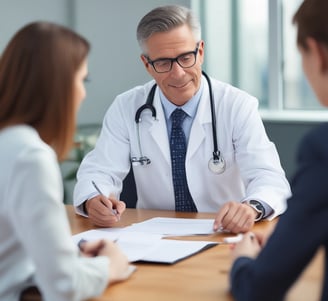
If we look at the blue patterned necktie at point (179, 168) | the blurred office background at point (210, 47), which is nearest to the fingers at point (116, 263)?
the blue patterned necktie at point (179, 168)

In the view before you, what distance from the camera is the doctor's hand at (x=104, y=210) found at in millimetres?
2248

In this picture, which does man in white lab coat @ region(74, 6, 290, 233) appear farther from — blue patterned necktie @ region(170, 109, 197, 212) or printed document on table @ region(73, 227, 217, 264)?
printed document on table @ region(73, 227, 217, 264)

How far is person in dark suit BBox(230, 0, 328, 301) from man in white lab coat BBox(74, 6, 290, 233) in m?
1.15

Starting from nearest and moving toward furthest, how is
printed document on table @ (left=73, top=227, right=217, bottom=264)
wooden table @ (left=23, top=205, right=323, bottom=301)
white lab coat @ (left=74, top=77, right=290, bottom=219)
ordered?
wooden table @ (left=23, top=205, right=323, bottom=301) → printed document on table @ (left=73, top=227, right=217, bottom=264) → white lab coat @ (left=74, top=77, right=290, bottom=219)

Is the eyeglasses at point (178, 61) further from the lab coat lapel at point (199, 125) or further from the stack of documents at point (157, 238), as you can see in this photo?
the stack of documents at point (157, 238)

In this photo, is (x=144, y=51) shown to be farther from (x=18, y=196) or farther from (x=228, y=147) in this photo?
(x=18, y=196)

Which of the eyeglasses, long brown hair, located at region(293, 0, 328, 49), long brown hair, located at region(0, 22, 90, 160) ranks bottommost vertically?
the eyeglasses

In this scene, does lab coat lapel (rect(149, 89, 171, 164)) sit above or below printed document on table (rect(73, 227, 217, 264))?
above

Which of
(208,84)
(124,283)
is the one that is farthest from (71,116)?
(208,84)

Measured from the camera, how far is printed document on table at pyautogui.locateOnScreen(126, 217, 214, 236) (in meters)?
2.12

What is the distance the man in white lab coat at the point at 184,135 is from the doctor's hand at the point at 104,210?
0.13m

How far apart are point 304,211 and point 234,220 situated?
0.88 meters

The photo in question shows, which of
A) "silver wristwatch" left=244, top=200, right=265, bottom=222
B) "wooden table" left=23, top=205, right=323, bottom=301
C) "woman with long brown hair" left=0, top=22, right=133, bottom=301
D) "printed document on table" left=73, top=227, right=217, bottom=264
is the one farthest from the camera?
"silver wristwatch" left=244, top=200, right=265, bottom=222

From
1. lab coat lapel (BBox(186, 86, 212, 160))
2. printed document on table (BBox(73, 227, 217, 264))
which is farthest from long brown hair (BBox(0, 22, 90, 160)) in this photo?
lab coat lapel (BBox(186, 86, 212, 160))
